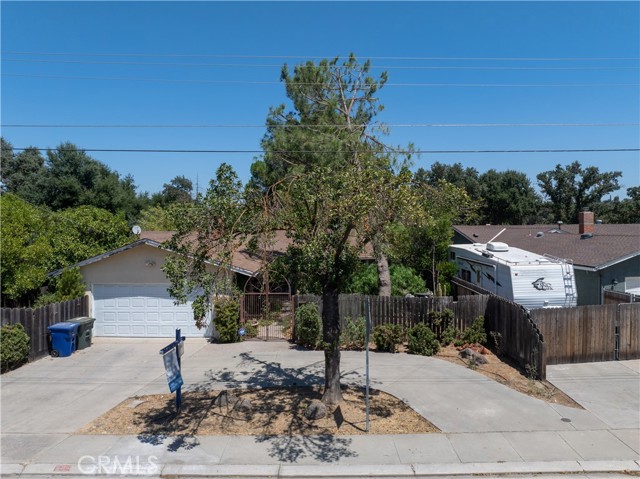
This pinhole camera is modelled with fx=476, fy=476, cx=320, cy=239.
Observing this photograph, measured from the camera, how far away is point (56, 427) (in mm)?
8578

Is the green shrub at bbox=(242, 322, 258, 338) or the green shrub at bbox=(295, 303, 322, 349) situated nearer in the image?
the green shrub at bbox=(295, 303, 322, 349)

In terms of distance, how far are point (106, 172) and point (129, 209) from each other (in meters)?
4.11

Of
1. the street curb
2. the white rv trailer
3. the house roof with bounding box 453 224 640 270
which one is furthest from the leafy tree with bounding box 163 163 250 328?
the house roof with bounding box 453 224 640 270

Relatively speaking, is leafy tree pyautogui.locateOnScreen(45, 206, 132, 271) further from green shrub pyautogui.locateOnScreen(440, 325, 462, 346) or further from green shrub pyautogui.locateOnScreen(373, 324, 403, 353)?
green shrub pyautogui.locateOnScreen(440, 325, 462, 346)

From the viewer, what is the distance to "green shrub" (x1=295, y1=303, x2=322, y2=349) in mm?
13836

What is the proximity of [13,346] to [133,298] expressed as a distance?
463 centimetres

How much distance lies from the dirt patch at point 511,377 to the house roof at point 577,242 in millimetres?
5586

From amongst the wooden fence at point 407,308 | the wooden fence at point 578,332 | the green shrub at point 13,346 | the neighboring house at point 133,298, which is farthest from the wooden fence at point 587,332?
the green shrub at point 13,346

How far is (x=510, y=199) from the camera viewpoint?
53.6 m

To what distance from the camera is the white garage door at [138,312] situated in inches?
644

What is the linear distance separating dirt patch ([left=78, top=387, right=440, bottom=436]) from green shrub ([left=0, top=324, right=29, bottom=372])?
4366 mm

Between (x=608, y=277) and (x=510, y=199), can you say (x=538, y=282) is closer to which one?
(x=608, y=277)

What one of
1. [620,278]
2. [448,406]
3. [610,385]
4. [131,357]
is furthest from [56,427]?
[620,278]

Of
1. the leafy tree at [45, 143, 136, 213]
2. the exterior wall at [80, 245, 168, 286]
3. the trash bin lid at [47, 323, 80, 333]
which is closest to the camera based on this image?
the trash bin lid at [47, 323, 80, 333]
